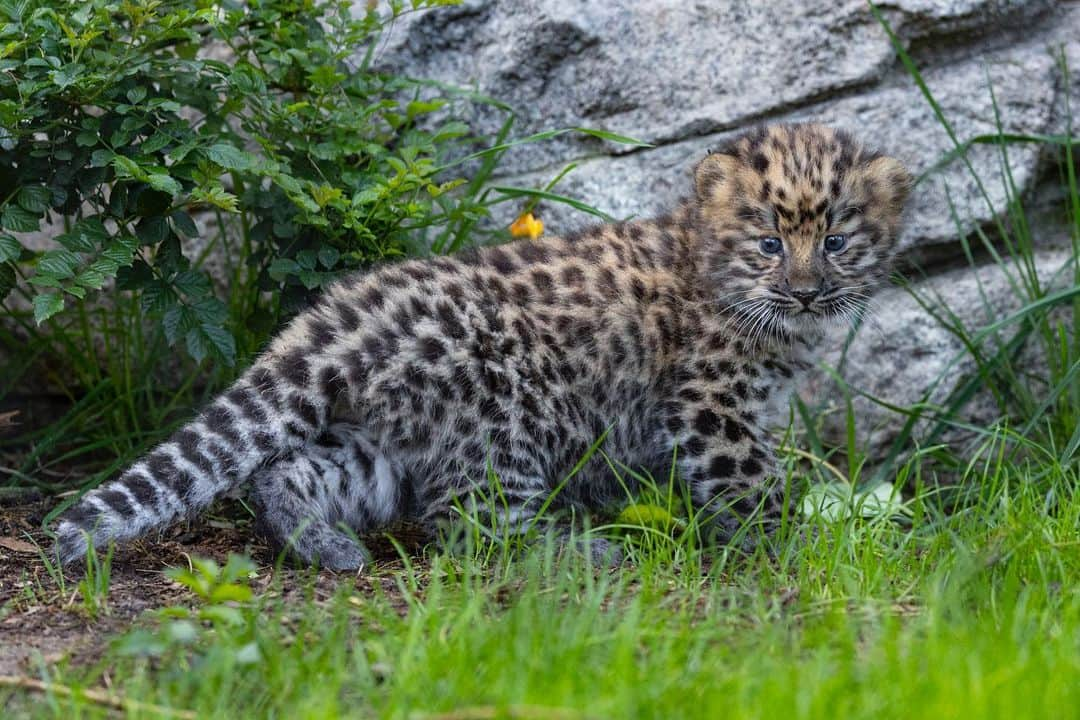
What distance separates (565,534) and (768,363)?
45.2 inches

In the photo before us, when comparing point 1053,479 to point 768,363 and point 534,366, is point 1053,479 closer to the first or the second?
point 768,363

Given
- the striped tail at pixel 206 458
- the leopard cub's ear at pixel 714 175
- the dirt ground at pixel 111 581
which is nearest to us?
the dirt ground at pixel 111 581

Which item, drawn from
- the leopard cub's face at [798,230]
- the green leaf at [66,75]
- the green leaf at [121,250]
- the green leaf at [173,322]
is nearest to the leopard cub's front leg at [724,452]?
the leopard cub's face at [798,230]

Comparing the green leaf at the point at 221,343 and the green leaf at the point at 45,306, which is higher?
the green leaf at the point at 45,306

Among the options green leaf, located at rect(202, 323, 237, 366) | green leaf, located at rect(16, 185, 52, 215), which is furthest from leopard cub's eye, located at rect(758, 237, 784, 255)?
green leaf, located at rect(16, 185, 52, 215)

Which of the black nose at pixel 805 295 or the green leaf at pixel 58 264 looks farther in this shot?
the black nose at pixel 805 295

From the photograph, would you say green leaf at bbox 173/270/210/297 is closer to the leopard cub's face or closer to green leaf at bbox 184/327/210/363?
green leaf at bbox 184/327/210/363

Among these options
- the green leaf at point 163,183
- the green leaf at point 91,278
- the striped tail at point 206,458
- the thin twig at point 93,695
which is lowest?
the thin twig at point 93,695

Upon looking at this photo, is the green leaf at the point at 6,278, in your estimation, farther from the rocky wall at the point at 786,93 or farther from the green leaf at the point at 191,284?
the rocky wall at the point at 786,93

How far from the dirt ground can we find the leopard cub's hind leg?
11cm

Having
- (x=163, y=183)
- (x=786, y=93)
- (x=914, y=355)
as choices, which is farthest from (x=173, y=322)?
(x=914, y=355)

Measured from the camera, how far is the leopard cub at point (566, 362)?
485 cm

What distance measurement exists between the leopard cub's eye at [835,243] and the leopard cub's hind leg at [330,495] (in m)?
2.04

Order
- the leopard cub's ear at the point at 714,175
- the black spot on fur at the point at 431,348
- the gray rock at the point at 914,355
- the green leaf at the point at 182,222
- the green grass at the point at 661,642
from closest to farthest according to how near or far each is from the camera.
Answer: the green grass at the point at 661,642 → the black spot on fur at the point at 431,348 → the green leaf at the point at 182,222 → the leopard cub's ear at the point at 714,175 → the gray rock at the point at 914,355
